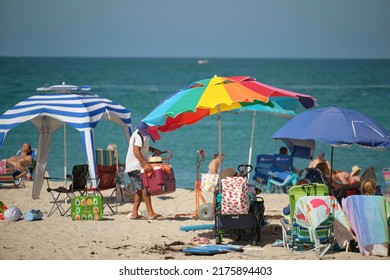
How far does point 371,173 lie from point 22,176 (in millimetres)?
5234

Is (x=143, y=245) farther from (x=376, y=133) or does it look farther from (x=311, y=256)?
(x=376, y=133)

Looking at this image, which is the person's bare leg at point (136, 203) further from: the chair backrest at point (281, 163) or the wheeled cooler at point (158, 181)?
the chair backrest at point (281, 163)

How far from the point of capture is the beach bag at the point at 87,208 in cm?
936

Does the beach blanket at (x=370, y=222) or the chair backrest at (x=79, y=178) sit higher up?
the chair backrest at (x=79, y=178)

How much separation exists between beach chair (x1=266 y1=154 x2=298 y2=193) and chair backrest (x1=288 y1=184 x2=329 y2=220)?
14.6 feet

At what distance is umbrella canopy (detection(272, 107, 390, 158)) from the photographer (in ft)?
28.1

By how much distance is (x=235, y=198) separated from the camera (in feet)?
→ 25.5

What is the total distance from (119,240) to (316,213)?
2087 mm

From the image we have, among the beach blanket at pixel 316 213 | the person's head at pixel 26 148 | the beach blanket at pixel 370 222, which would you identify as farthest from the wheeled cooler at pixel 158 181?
the person's head at pixel 26 148

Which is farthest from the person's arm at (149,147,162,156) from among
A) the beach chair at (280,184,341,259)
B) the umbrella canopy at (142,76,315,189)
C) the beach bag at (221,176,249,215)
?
the beach chair at (280,184,341,259)

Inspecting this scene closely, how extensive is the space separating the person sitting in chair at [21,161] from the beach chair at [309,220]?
586cm

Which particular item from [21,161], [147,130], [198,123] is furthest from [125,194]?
[198,123]

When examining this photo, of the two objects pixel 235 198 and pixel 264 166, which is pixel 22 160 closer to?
pixel 264 166

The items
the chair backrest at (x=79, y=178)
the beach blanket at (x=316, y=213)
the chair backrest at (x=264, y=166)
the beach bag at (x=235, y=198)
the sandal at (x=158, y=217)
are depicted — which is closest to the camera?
the beach blanket at (x=316, y=213)
